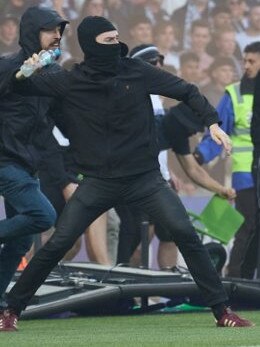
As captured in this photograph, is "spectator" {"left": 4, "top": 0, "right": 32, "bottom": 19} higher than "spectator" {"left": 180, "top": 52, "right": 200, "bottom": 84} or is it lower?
higher

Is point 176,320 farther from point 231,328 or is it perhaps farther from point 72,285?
point 231,328

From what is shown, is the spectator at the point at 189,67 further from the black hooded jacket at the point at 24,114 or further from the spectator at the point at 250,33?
the black hooded jacket at the point at 24,114

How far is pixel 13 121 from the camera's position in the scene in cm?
1123

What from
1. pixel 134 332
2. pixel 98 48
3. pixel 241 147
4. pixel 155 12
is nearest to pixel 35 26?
pixel 98 48

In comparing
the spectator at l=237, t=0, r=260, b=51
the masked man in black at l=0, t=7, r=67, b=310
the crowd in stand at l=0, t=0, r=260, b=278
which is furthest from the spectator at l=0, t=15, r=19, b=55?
the masked man in black at l=0, t=7, r=67, b=310

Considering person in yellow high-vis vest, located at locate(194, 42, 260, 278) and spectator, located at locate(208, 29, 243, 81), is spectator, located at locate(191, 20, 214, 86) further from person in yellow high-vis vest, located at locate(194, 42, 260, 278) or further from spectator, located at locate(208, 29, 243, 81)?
person in yellow high-vis vest, located at locate(194, 42, 260, 278)

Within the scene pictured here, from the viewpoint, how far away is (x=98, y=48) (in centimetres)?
1058

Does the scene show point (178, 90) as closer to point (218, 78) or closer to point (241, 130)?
point (241, 130)

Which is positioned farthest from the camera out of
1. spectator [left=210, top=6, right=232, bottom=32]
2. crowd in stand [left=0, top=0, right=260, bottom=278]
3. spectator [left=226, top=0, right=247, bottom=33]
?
spectator [left=226, top=0, right=247, bottom=33]

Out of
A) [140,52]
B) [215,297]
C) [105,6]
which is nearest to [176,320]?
[215,297]

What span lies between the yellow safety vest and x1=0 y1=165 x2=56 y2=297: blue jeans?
4.43 meters

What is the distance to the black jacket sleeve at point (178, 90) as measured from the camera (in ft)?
34.2

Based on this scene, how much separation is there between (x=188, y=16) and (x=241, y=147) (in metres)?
1.39

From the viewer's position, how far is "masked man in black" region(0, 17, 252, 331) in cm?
1048
